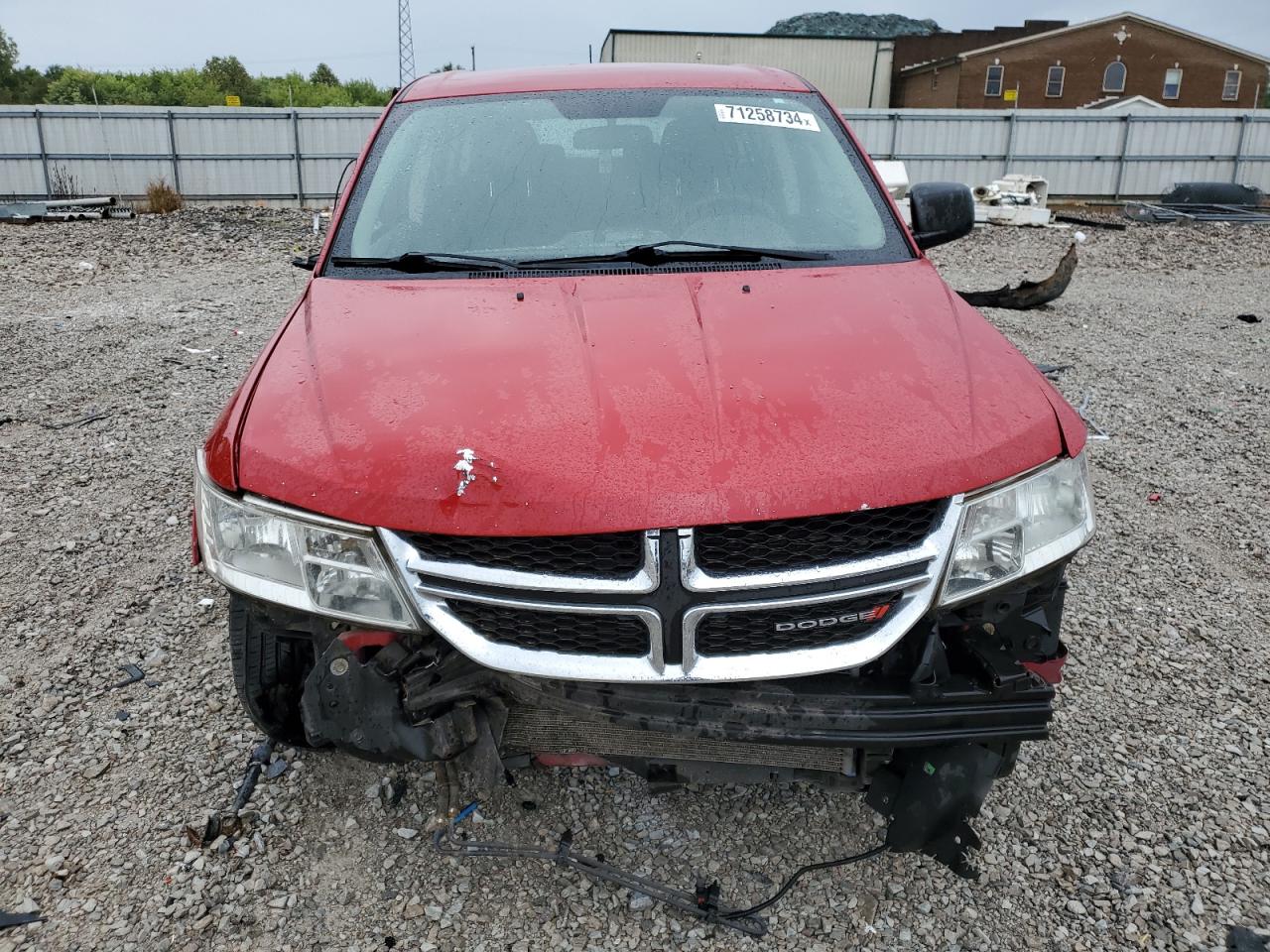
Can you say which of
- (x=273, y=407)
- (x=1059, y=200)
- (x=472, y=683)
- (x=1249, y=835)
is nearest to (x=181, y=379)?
(x=273, y=407)

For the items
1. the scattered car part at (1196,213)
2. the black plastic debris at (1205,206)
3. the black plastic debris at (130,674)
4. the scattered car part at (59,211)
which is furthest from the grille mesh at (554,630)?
the scattered car part at (59,211)

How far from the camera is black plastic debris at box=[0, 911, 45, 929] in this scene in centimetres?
218

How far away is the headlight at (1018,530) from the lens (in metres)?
1.99

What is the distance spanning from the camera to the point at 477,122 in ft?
11.0

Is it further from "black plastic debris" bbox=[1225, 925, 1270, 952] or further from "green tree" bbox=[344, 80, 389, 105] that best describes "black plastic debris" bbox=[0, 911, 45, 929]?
"green tree" bbox=[344, 80, 389, 105]

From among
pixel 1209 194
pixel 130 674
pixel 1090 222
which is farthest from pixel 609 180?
pixel 1209 194

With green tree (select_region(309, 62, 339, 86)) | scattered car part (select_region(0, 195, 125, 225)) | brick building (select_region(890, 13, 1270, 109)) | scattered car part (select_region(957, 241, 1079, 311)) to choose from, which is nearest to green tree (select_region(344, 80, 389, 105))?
green tree (select_region(309, 62, 339, 86))

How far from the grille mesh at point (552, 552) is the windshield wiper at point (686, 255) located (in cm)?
118

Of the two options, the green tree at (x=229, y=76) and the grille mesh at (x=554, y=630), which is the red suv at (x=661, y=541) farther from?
the green tree at (x=229, y=76)

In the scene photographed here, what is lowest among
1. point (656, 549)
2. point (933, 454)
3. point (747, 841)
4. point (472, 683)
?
point (747, 841)

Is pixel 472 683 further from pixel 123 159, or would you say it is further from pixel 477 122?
pixel 123 159

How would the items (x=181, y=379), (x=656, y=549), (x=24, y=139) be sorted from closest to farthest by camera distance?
(x=656, y=549) < (x=181, y=379) < (x=24, y=139)

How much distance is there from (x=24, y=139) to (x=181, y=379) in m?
17.4

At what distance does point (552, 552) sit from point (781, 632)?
0.50 metres
